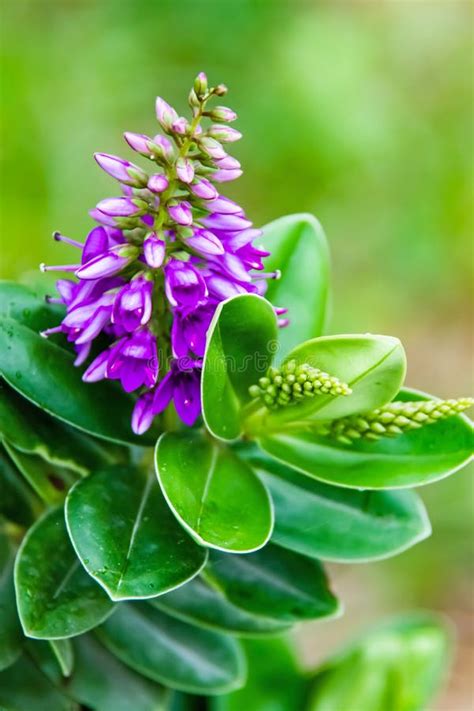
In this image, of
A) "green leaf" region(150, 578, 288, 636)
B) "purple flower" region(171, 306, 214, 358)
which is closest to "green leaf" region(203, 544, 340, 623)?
"green leaf" region(150, 578, 288, 636)

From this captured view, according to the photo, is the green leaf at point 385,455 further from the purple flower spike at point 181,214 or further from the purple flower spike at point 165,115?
the purple flower spike at point 165,115

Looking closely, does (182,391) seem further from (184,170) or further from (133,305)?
(184,170)

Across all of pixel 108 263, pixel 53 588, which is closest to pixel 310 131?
pixel 108 263

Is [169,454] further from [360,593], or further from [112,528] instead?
[360,593]

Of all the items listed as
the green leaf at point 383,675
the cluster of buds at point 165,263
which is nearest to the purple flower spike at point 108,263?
the cluster of buds at point 165,263

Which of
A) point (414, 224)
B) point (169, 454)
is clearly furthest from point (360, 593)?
point (169, 454)

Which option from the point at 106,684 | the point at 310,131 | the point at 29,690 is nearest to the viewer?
the point at 29,690

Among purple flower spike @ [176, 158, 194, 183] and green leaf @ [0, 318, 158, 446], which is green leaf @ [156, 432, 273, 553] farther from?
purple flower spike @ [176, 158, 194, 183]

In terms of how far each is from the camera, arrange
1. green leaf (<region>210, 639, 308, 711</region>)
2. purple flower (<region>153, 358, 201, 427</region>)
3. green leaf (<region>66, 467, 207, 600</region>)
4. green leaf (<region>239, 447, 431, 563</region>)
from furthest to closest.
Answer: green leaf (<region>210, 639, 308, 711</region>) → green leaf (<region>239, 447, 431, 563</region>) → purple flower (<region>153, 358, 201, 427</region>) → green leaf (<region>66, 467, 207, 600</region>)
